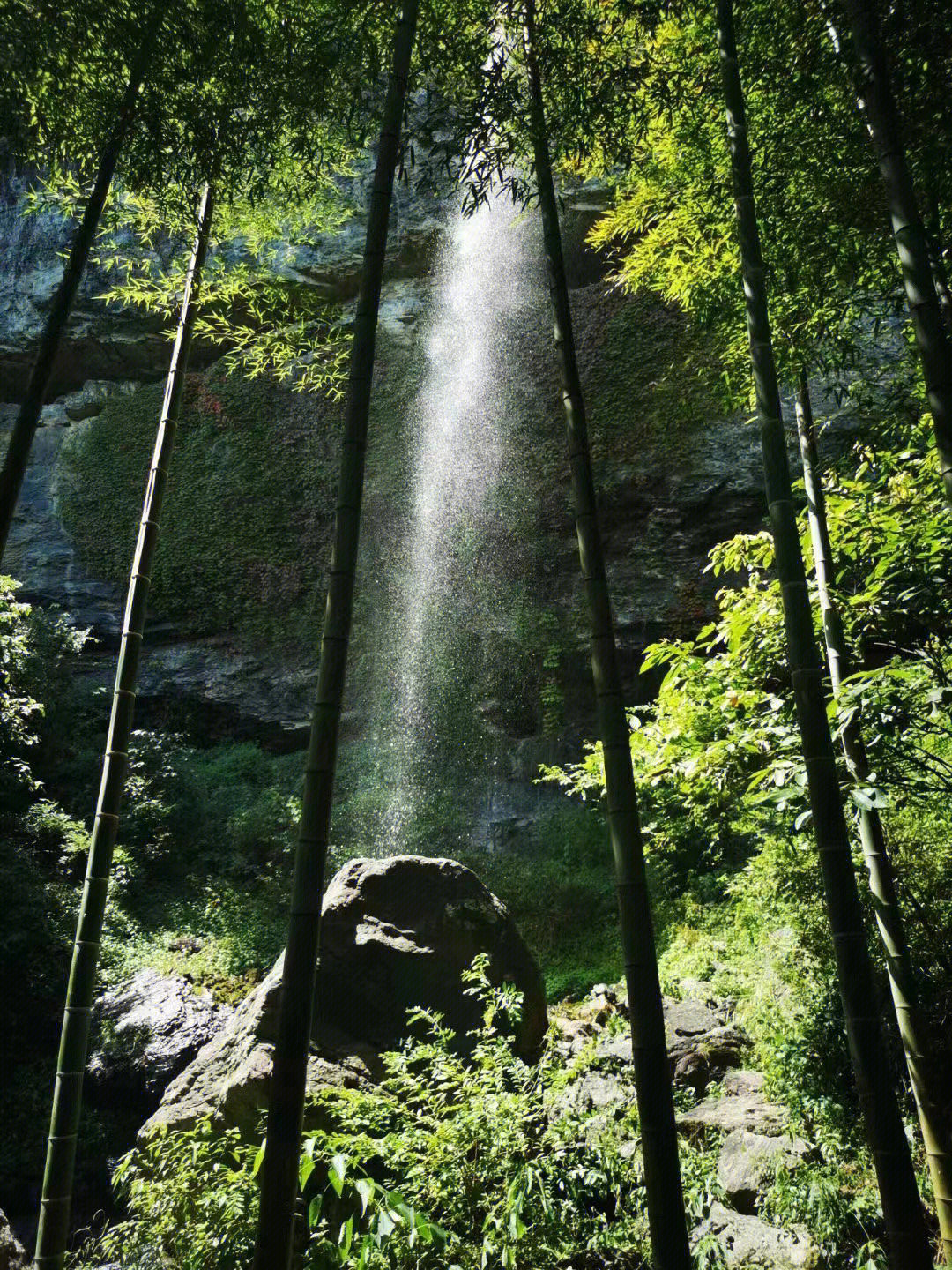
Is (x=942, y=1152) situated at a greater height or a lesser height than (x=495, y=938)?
lesser

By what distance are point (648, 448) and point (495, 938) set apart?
829 cm

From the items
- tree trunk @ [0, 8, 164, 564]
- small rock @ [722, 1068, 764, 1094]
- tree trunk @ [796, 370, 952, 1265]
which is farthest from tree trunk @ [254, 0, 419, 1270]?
small rock @ [722, 1068, 764, 1094]

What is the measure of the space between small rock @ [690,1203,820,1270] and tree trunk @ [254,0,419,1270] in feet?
5.03

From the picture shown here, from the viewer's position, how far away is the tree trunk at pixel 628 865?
1899 millimetres

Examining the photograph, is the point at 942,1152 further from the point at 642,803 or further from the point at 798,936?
the point at 642,803

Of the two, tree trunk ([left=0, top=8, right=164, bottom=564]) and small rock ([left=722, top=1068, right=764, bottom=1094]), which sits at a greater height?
tree trunk ([left=0, top=8, right=164, bottom=564])

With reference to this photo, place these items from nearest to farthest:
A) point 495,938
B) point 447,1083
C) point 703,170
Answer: point 447,1083 → point 703,170 → point 495,938

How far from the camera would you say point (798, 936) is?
4246 mm

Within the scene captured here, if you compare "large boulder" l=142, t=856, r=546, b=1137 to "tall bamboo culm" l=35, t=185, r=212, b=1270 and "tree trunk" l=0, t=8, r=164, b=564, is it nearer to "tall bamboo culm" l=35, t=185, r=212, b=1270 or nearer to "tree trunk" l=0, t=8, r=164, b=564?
"tall bamboo culm" l=35, t=185, r=212, b=1270

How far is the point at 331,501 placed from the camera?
13.0 m

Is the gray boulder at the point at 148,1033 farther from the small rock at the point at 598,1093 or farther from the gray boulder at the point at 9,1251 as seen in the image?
the small rock at the point at 598,1093

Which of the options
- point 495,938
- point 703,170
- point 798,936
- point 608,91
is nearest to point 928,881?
point 798,936

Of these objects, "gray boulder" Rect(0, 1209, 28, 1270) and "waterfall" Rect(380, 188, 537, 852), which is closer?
"gray boulder" Rect(0, 1209, 28, 1270)

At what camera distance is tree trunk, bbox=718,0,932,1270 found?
1882 mm
